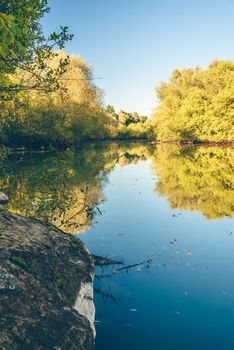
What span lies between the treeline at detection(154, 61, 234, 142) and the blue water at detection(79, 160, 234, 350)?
49.1m

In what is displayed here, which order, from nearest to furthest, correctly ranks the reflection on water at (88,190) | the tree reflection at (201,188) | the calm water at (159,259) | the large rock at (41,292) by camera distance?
the large rock at (41,292) < the calm water at (159,259) < the reflection on water at (88,190) < the tree reflection at (201,188)

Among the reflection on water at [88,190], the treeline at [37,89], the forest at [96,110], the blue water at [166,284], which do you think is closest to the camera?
the blue water at [166,284]

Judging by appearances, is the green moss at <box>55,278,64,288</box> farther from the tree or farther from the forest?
the forest

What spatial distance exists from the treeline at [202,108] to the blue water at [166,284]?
1932 inches

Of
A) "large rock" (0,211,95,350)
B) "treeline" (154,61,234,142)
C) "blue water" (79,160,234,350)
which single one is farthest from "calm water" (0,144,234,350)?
"treeline" (154,61,234,142)

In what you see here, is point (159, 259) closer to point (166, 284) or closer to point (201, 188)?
point (166, 284)

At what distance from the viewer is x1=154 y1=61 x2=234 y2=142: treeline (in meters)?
60.1

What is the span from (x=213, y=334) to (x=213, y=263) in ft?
11.6

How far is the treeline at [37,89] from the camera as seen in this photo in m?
9.66

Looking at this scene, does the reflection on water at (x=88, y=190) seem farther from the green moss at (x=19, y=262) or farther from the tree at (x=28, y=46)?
the green moss at (x=19, y=262)

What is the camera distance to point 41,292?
583 cm

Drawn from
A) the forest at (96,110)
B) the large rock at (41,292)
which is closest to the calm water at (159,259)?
the large rock at (41,292)

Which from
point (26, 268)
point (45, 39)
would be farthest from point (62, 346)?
point (45, 39)

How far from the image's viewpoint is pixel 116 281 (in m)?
8.88
